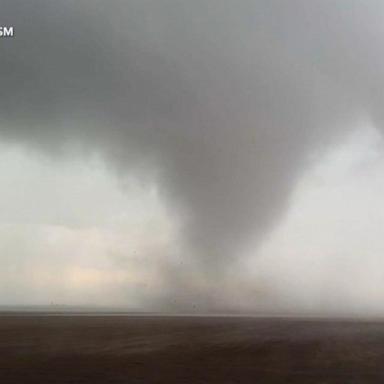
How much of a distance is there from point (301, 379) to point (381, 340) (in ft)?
96.5

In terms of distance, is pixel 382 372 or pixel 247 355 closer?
pixel 382 372

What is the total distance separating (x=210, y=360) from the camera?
3597cm

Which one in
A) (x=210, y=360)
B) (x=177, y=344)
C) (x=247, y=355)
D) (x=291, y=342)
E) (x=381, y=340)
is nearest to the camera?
(x=210, y=360)

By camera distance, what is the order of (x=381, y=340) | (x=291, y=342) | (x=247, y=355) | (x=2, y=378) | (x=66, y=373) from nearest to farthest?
(x=2, y=378) < (x=66, y=373) < (x=247, y=355) < (x=291, y=342) < (x=381, y=340)

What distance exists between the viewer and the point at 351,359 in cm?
3775

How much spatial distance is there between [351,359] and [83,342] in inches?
917

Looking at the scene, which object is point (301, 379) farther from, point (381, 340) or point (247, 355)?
point (381, 340)

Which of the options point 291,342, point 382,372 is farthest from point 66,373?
point 291,342

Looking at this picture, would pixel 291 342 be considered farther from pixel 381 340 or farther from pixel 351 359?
pixel 351 359

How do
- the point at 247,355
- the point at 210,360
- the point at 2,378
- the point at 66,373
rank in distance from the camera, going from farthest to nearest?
the point at 247,355
the point at 210,360
the point at 66,373
the point at 2,378

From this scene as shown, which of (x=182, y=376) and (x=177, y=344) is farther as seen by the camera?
(x=177, y=344)

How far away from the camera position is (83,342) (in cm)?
4888

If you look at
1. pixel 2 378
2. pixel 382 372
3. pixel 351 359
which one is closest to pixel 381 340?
pixel 351 359

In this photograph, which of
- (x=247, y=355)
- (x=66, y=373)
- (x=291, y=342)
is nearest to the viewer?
(x=66, y=373)
